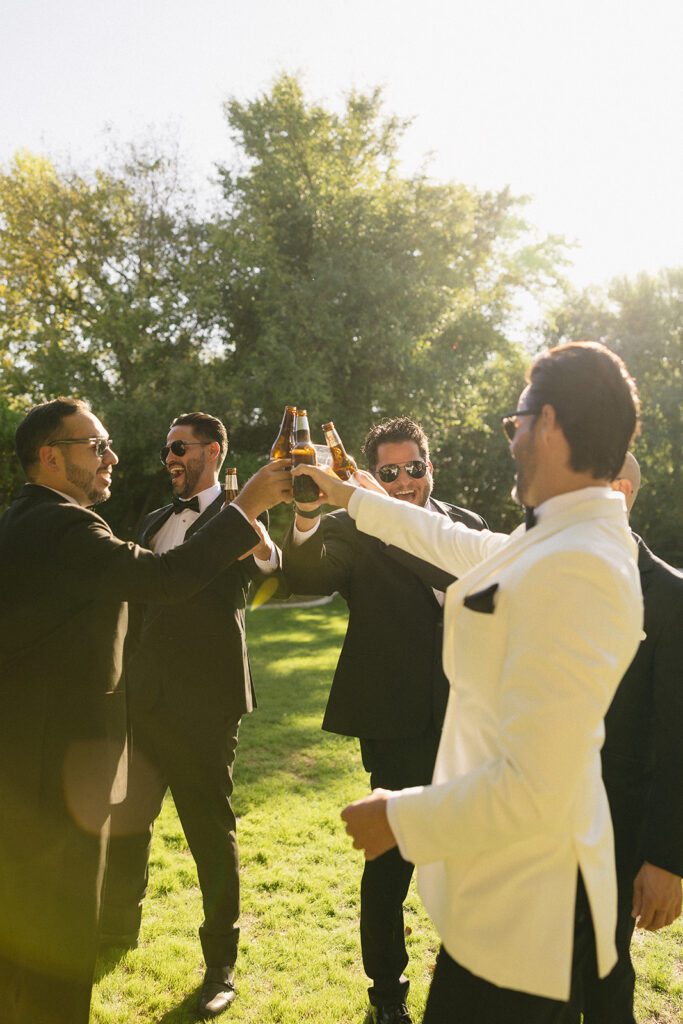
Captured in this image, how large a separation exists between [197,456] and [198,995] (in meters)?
3.24

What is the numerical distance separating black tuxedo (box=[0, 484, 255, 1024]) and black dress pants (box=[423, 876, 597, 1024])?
5.13ft

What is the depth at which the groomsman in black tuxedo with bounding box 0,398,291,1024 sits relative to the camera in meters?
2.65

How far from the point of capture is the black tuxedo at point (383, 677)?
3.41 m

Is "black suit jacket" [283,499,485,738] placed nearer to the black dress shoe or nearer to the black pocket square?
the black pocket square

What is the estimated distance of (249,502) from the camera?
9.90 ft

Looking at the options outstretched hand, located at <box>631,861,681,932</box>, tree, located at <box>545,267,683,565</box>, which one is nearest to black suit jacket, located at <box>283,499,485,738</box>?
outstretched hand, located at <box>631,861,681,932</box>

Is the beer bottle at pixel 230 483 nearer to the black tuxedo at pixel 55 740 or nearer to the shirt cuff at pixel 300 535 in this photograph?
the shirt cuff at pixel 300 535

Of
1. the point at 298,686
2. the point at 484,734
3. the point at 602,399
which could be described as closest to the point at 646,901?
the point at 484,734

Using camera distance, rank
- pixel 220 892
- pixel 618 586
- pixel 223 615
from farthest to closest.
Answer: pixel 223 615
pixel 220 892
pixel 618 586

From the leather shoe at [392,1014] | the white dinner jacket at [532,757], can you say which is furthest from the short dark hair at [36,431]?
the leather shoe at [392,1014]

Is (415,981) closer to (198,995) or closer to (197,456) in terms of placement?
(198,995)

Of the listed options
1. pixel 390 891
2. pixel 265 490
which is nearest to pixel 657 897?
pixel 390 891

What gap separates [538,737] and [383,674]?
2.09 metres

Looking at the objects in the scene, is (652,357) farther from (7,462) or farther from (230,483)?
(230,483)
